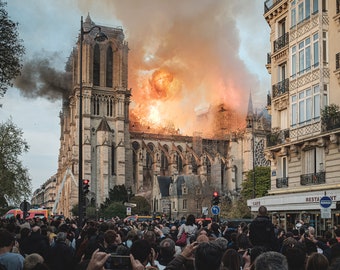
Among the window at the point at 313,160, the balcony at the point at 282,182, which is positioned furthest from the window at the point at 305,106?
the balcony at the point at 282,182

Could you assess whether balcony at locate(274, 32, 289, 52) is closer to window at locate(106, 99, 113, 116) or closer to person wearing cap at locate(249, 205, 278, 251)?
person wearing cap at locate(249, 205, 278, 251)

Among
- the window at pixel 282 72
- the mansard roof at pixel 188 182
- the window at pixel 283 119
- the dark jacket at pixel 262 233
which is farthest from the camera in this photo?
the mansard roof at pixel 188 182

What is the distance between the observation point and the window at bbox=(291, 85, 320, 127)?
23969 mm

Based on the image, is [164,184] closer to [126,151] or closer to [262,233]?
[126,151]

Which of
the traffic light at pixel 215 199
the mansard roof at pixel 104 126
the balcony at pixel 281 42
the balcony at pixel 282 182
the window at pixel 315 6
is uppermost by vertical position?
the mansard roof at pixel 104 126

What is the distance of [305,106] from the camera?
2484 centimetres

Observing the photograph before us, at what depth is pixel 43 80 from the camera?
10450 cm

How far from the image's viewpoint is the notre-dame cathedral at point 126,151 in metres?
98.1

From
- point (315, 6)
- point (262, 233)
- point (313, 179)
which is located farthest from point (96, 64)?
point (262, 233)

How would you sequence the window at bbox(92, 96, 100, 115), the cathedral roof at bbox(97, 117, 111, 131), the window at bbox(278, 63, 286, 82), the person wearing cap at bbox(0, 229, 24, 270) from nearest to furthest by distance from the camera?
the person wearing cap at bbox(0, 229, 24, 270) → the window at bbox(278, 63, 286, 82) → the cathedral roof at bbox(97, 117, 111, 131) → the window at bbox(92, 96, 100, 115)

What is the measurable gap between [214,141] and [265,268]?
118143 mm

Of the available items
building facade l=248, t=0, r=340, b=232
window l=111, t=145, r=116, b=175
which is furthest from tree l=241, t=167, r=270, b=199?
building facade l=248, t=0, r=340, b=232

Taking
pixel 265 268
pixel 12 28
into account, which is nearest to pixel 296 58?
pixel 12 28

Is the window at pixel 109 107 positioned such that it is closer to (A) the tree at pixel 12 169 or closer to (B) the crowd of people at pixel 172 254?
(A) the tree at pixel 12 169
